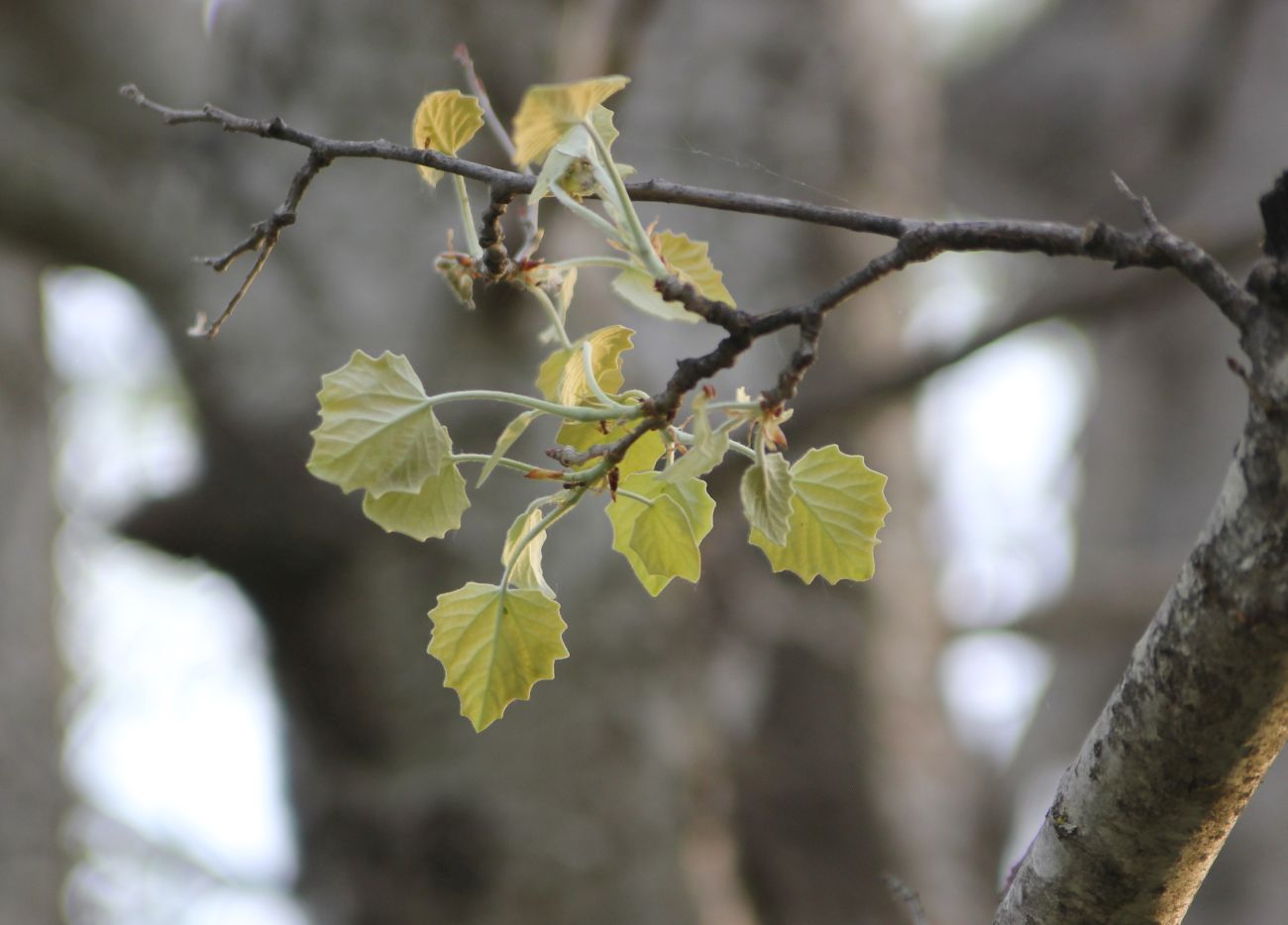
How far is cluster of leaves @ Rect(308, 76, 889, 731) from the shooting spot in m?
0.34

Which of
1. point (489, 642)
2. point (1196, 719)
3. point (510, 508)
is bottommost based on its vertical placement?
point (1196, 719)

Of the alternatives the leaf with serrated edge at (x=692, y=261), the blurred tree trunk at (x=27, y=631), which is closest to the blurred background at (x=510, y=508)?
the blurred tree trunk at (x=27, y=631)

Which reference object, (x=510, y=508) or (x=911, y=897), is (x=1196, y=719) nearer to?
(x=911, y=897)

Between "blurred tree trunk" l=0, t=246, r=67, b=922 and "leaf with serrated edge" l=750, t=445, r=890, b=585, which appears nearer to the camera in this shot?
"leaf with serrated edge" l=750, t=445, r=890, b=585

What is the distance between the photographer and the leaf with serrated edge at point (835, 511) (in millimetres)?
396

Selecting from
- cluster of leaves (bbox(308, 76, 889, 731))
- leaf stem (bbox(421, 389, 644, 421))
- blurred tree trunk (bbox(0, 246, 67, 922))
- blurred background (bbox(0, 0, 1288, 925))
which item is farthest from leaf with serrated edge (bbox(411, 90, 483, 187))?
blurred tree trunk (bbox(0, 246, 67, 922))

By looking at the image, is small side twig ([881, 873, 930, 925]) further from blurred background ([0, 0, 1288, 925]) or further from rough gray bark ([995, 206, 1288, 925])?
blurred background ([0, 0, 1288, 925])

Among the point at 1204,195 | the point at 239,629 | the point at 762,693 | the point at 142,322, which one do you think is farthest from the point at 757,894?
the point at 1204,195

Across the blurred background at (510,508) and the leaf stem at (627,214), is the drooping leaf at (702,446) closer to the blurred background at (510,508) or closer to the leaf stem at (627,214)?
the leaf stem at (627,214)

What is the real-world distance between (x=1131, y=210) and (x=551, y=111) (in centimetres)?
286

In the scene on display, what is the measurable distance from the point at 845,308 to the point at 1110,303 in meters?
0.60

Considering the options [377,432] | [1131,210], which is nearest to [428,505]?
[377,432]

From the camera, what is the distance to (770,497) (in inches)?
14.0

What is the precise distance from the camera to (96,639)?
303 centimetres
